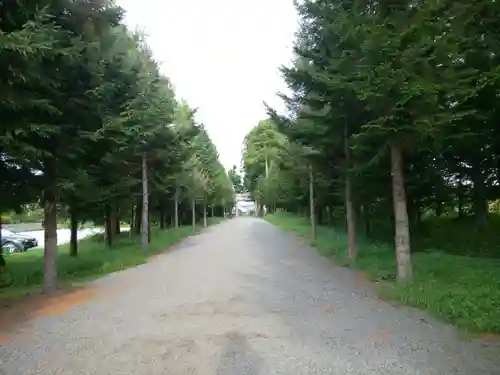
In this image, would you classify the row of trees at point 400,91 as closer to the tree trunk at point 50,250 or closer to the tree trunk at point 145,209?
the tree trunk at point 50,250

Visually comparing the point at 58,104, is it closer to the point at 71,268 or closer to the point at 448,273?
the point at 71,268

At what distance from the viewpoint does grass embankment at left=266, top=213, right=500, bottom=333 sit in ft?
21.2

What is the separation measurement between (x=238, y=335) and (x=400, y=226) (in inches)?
195

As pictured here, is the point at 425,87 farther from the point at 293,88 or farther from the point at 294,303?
the point at 293,88

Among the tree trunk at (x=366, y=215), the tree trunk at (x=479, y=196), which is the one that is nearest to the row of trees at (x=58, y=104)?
the tree trunk at (x=366, y=215)

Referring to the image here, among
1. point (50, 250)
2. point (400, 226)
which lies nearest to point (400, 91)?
point (400, 226)

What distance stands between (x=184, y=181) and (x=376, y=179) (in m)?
17.5

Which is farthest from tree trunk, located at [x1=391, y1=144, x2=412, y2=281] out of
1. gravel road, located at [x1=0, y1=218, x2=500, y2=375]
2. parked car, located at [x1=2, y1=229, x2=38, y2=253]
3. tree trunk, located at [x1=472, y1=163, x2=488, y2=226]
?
parked car, located at [x1=2, y1=229, x2=38, y2=253]

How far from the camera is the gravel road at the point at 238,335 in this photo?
15.4 ft

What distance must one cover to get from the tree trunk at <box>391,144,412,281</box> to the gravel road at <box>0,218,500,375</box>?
845 mm

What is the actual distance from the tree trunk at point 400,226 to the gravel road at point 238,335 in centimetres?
84

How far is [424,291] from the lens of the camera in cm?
787

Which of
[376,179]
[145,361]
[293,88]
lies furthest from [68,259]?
[145,361]

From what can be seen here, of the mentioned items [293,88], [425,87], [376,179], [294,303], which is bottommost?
[294,303]
